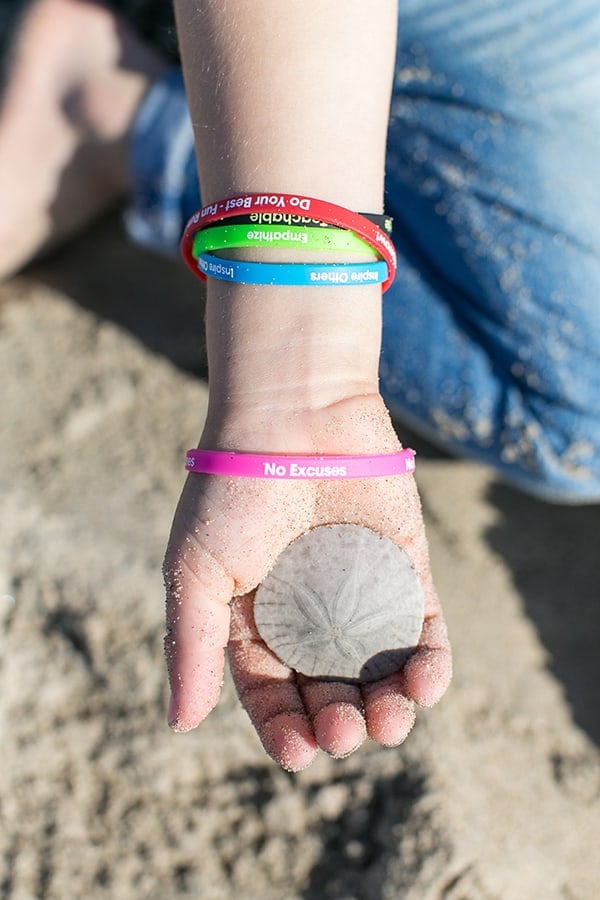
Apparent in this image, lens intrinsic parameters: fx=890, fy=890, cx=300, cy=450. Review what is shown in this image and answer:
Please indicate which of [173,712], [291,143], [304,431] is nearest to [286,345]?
[304,431]

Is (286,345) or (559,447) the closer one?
(286,345)

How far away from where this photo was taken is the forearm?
1292 millimetres

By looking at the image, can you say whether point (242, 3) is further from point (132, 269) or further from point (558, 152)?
point (132, 269)

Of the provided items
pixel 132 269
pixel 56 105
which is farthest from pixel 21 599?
pixel 56 105

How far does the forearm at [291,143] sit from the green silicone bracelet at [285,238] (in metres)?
0.06

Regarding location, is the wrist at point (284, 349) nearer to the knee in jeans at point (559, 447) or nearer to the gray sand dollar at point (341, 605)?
the gray sand dollar at point (341, 605)

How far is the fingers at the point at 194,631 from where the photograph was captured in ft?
3.87

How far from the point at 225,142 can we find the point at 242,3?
0.19 meters

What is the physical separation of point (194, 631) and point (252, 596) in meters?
0.14

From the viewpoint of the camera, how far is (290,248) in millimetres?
1288

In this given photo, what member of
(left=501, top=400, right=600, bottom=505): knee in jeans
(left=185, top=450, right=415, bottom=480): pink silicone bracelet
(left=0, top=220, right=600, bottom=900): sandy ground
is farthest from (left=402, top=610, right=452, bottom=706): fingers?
(left=501, top=400, right=600, bottom=505): knee in jeans

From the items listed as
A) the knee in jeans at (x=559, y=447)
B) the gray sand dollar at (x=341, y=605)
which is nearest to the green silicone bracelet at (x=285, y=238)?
the gray sand dollar at (x=341, y=605)

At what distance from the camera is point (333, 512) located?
133 centimetres

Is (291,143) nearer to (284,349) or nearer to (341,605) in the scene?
(284,349)
